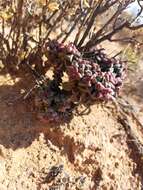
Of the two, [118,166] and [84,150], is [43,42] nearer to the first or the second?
[84,150]

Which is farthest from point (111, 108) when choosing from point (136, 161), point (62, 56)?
point (62, 56)

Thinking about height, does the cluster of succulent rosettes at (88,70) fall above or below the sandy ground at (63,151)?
above

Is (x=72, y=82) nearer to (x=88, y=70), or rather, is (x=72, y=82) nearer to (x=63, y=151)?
(x=88, y=70)

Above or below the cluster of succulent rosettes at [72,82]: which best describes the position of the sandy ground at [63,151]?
below

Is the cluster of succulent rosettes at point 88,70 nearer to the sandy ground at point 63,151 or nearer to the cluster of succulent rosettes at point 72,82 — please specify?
the cluster of succulent rosettes at point 72,82

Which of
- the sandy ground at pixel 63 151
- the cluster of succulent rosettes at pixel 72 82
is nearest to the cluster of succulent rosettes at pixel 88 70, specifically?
the cluster of succulent rosettes at pixel 72 82

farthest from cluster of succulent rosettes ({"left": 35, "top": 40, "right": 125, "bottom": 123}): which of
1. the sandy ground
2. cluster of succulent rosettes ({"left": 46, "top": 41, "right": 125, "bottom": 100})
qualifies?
the sandy ground
